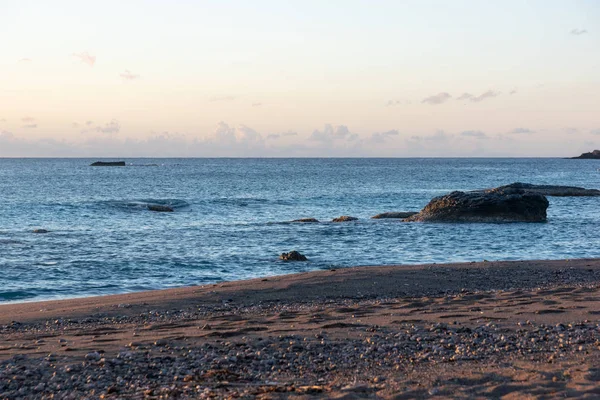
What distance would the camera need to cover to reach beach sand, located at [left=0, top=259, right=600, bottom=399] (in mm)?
7148

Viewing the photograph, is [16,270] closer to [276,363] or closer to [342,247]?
[342,247]

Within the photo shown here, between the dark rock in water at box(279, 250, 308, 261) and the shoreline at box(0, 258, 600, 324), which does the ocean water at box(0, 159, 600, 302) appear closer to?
the dark rock in water at box(279, 250, 308, 261)

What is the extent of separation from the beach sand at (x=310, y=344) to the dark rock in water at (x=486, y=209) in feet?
65.6

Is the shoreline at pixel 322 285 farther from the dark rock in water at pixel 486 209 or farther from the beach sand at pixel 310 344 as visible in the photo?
the dark rock in water at pixel 486 209

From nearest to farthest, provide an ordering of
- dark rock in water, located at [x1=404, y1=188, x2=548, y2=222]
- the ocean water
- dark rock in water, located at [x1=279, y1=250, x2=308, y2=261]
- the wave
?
the ocean water, dark rock in water, located at [x1=279, y1=250, x2=308, y2=261], dark rock in water, located at [x1=404, y1=188, x2=548, y2=222], the wave

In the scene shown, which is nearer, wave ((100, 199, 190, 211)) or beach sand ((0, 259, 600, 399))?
beach sand ((0, 259, 600, 399))

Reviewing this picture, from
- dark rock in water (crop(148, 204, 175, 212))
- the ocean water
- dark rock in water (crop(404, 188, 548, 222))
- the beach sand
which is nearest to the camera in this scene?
the beach sand

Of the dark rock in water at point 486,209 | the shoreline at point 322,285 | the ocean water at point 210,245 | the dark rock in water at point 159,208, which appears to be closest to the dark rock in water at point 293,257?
the ocean water at point 210,245

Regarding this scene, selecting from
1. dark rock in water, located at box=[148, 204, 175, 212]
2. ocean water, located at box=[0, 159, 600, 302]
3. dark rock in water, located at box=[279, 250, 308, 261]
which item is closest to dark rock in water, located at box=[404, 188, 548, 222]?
ocean water, located at box=[0, 159, 600, 302]

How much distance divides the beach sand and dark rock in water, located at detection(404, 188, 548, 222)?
2000 centimetres

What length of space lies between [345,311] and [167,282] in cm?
821

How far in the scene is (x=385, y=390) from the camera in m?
6.88

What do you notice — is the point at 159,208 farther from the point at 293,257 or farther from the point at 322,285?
the point at 322,285

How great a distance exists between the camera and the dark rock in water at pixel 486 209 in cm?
3538
